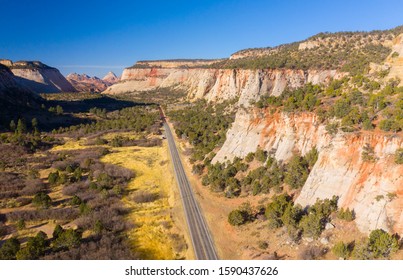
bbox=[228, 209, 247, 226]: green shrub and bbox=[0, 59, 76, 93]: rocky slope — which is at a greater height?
bbox=[0, 59, 76, 93]: rocky slope

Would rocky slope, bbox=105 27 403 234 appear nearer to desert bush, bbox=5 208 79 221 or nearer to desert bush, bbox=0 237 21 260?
desert bush, bbox=5 208 79 221

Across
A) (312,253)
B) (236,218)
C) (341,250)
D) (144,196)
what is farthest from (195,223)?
(341,250)

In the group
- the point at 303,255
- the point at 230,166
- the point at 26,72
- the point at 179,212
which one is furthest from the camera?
the point at 26,72

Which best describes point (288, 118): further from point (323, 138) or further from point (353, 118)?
point (353, 118)

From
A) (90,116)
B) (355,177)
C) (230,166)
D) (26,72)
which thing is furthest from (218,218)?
(26,72)

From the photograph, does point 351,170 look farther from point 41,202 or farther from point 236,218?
point 41,202

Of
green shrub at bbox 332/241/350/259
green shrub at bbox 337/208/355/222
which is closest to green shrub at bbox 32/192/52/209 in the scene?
green shrub at bbox 332/241/350/259
